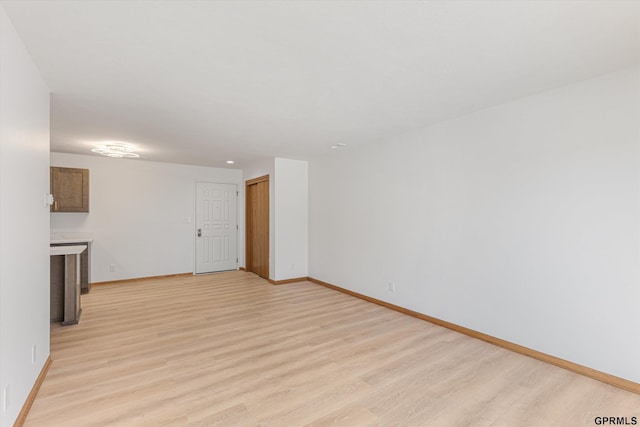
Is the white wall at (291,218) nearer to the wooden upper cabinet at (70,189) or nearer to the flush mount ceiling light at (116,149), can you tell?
the flush mount ceiling light at (116,149)

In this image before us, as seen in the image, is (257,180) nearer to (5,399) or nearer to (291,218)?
(291,218)

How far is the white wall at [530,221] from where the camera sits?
2260mm

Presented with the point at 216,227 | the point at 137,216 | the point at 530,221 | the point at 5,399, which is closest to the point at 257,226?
the point at 216,227

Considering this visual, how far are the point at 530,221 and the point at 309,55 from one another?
2481 mm

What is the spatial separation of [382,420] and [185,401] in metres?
1.37

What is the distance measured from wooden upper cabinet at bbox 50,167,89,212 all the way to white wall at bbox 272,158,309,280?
10.9 feet

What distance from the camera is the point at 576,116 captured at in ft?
8.11

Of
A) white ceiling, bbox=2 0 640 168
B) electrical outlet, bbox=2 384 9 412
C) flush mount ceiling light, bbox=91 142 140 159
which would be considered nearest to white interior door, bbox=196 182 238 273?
flush mount ceiling light, bbox=91 142 140 159

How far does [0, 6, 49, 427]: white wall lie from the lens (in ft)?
5.22

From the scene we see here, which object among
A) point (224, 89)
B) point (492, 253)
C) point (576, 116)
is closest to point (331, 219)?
point (492, 253)

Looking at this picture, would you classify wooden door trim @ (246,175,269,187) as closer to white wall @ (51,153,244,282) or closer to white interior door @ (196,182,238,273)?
white interior door @ (196,182,238,273)

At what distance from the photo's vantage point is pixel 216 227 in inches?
262

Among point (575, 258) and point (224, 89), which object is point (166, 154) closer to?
point (224, 89)

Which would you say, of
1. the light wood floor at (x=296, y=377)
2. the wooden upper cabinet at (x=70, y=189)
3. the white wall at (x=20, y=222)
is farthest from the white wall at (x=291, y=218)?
the white wall at (x=20, y=222)
